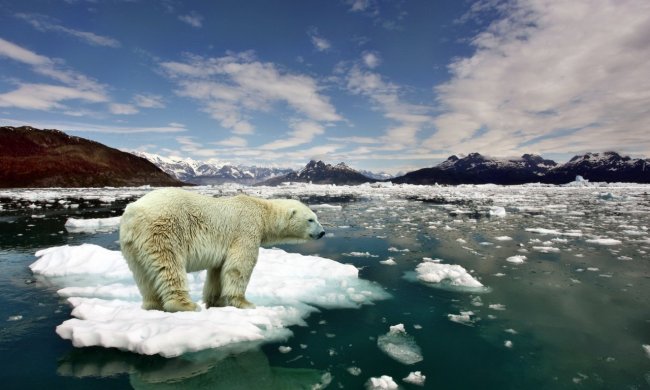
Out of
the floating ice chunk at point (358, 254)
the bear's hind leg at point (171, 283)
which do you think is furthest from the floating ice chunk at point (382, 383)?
the floating ice chunk at point (358, 254)

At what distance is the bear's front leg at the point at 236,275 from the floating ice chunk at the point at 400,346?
2237 millimetres

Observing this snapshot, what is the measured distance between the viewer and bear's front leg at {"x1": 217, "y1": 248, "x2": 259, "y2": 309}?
18.4 ft

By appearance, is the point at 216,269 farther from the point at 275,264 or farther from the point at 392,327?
the point at 275,264

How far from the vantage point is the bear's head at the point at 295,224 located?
21.2 ft

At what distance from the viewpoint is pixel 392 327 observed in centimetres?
572

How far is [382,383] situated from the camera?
4.13m

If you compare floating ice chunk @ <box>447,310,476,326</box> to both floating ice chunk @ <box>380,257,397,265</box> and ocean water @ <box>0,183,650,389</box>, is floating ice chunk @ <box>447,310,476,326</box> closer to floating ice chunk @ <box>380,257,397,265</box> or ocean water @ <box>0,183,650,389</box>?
ocean water @ <box>0,183,650,389</box>

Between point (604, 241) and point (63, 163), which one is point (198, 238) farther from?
point (63, 163)

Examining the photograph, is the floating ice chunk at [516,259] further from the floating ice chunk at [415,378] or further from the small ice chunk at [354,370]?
the small ice chunk at [354,370]

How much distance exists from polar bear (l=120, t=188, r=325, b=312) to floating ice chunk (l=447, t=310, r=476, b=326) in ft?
8.98

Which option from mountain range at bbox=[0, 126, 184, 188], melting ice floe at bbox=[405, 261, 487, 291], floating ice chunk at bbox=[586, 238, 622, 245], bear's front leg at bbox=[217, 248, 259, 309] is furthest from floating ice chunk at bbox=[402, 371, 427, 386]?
mountain range at bbox=[0, 126, 184, 188]

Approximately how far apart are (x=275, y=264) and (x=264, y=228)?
378 centimetres

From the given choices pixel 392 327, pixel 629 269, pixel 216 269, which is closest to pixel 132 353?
pixel 216 269

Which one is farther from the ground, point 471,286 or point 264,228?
point 264,228
